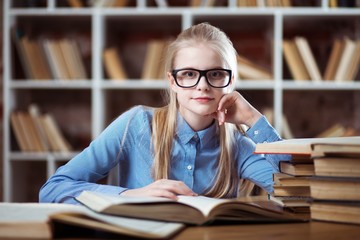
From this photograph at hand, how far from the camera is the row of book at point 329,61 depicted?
3156mm

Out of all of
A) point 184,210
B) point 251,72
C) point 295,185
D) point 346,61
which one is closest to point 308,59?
point 346,61

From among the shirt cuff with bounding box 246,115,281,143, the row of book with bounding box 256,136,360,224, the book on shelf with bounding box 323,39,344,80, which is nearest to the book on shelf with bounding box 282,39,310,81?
the book on shelf with bounding box 323,39,344,80

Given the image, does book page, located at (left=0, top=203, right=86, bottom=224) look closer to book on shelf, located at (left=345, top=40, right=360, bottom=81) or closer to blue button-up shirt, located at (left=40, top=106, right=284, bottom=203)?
blue button-up shirt, located at (left=40, top=106, right=284, bottom=203)

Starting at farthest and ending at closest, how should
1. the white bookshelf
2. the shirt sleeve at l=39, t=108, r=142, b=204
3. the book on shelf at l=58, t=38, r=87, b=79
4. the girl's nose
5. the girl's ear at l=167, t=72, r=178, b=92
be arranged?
the book on shelf at l=58, t=38, r=87, b=79, the white bookshelf, the girl's ear at l=167, t=72, r=178, b=92, the girl's nose, the shirt sleeve at l=39, t=108, r=142, b=204

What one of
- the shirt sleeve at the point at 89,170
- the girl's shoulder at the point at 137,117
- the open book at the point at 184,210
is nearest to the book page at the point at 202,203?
the open book at the point at 184,210

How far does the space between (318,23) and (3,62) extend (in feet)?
6.45

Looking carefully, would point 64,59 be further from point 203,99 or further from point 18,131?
point 203,99

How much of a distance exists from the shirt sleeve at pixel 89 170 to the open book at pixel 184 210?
15.4 inches

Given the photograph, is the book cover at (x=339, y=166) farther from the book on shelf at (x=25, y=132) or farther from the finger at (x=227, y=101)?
the book on shelf at (x=25, y=132)

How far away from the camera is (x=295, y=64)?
318cm

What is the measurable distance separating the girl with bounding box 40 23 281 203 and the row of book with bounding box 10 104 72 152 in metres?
1.60

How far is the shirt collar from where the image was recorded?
165 centimetres

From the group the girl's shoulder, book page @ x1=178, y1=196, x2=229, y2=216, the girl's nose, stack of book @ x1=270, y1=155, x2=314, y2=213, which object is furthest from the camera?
the girl's shoulder

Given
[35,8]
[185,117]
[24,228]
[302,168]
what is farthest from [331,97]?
[24,228]
